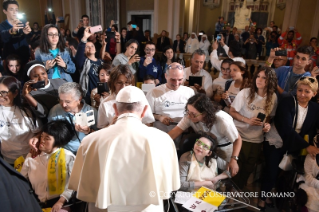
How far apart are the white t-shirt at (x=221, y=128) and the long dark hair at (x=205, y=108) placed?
0.25 feet

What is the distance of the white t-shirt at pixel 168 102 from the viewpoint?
283cm

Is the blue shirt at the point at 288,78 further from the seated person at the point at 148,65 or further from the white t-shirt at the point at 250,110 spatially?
the seated person at the point at 148,65

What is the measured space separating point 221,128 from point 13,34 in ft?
10.9

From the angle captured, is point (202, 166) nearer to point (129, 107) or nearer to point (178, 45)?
point (129, 107)

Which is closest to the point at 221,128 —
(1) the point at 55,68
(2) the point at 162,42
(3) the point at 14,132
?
(3) the point at 14,132

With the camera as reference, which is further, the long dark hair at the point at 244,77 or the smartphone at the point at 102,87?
the long dark hair at the point at 244,77

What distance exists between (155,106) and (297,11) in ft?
29.4

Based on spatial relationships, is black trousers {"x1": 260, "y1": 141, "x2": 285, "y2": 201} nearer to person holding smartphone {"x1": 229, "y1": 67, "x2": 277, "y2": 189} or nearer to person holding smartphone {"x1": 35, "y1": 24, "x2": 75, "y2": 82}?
person holding smartphone {"x1": 229, "y1": 67, "x2": 277, "y2": 189}

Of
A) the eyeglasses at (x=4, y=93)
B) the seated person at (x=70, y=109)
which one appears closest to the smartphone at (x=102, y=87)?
the seated person at (x=70, y=109)

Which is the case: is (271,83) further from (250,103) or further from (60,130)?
(60,130)

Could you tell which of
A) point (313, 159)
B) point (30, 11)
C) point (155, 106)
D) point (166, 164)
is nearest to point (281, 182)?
point (313, 159)

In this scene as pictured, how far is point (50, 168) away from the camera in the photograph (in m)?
2.14

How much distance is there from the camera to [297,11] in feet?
29.9

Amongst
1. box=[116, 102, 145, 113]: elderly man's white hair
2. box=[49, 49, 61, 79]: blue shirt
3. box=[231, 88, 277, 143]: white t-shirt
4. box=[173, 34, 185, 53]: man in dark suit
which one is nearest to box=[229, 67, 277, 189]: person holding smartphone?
box=[231, 88, 277, 143]: white t-shirt
